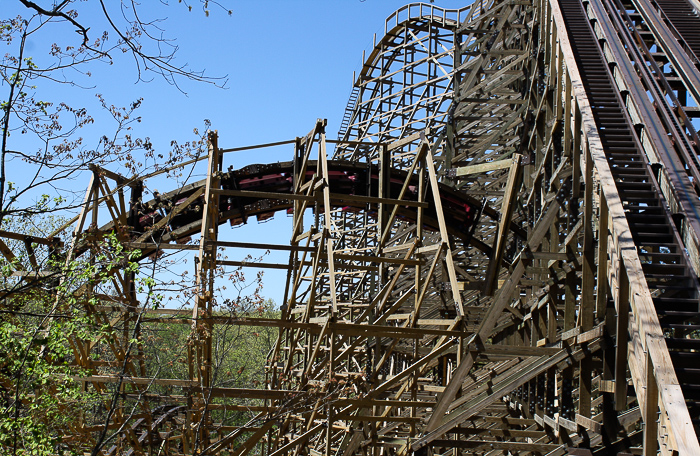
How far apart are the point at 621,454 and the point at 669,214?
7.87 ft

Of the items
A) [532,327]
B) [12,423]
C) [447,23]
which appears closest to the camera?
[12,423]

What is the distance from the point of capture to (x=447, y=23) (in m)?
23.4

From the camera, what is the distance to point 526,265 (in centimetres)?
866

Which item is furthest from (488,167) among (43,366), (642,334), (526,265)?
(43,366)

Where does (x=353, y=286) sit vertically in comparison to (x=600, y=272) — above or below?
above

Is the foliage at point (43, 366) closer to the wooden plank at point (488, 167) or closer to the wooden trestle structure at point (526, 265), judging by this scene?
the wooden trestle structure at point (526, 265)

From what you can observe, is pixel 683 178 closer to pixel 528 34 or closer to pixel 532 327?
pixel 532 327

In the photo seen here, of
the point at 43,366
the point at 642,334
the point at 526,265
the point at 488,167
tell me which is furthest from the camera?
the point at 488,167

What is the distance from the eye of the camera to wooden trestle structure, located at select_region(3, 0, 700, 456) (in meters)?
6.48

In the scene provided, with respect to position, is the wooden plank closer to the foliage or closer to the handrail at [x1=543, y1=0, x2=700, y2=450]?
the handrail at [x1=543, y1=0, x2=700, y2=450]

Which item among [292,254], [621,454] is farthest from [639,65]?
[292,254]

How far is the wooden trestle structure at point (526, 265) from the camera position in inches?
255

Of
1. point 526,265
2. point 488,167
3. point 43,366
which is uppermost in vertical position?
point 488,167

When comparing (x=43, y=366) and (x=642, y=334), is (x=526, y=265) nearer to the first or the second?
(x=642, y=334)
